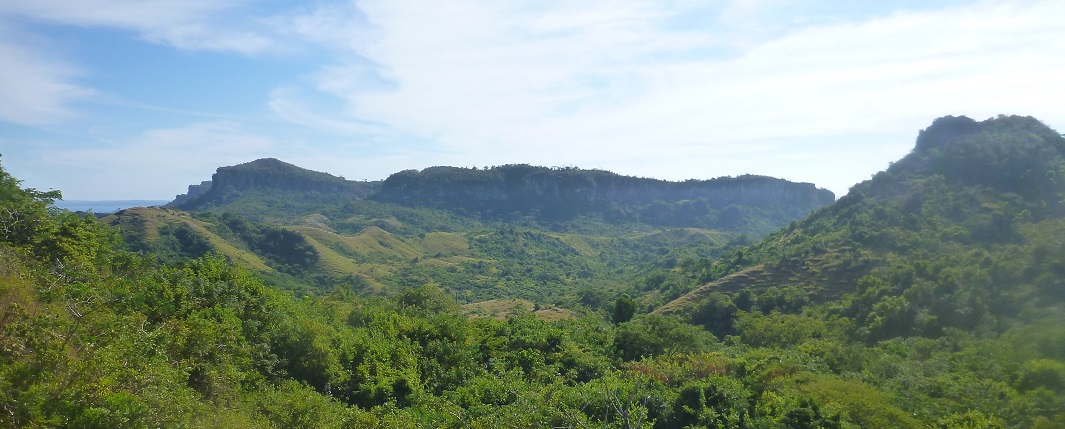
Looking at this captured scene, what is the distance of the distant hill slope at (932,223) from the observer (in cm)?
4688

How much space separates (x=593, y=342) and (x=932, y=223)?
150 ft

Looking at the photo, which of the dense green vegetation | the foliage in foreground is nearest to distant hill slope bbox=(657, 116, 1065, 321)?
the dense green vegetation

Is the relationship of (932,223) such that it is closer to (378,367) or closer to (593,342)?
(593,342)

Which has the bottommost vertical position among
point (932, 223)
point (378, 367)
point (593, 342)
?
point (593, 342)

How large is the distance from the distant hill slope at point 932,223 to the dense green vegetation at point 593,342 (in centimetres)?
32

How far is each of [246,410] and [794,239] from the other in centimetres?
7052

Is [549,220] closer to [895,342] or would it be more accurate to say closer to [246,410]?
[895,342]

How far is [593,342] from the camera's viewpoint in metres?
32.6

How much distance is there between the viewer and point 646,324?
32750 mm

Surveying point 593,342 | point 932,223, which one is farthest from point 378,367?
point 932,223

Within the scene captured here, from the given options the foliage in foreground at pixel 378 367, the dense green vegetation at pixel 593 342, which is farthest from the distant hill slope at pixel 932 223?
the foliage in foreground at pixel 378 367

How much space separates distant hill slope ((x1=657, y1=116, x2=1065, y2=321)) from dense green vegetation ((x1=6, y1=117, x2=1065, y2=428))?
1.05ft

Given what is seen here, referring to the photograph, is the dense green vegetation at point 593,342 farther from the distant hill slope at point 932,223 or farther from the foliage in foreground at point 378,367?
the distant hill slope at point 932,223

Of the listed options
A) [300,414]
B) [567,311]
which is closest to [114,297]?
[300,414]
